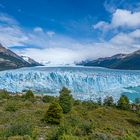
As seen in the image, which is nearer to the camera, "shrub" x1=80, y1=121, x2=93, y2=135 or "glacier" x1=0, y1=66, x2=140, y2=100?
"shrub" x1=80, y1=121, x2=93, y2=135

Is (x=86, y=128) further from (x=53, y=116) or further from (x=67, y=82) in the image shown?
(x=67, y=82)

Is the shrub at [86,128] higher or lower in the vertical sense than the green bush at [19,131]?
lower

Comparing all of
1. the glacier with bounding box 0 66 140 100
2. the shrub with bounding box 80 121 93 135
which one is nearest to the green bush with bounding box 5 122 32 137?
the shrub with bounding box 80 121 93 135

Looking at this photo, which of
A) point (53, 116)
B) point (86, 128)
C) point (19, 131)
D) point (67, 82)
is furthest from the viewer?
point (67, 82)

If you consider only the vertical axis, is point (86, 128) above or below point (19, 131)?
below

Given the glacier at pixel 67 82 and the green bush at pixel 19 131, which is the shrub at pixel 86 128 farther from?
the glacier at pixel 67 82

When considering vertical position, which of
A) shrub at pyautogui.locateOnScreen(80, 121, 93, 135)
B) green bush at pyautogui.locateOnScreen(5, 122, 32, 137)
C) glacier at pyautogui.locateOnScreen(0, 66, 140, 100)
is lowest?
glacier at pyautogui.locateOnScreen(0, 66, 140, 100)

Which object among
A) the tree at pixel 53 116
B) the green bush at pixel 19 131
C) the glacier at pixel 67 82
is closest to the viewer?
the green bush at pixel 19 131

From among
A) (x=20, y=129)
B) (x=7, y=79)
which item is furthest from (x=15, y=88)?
(x=20, y=129)

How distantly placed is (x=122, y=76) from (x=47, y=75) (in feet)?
76.5

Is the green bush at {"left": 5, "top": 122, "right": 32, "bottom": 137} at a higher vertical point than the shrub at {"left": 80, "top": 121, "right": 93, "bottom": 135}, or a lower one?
higher

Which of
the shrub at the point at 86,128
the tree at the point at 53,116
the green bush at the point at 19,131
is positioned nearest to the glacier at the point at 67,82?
the tree at the point at 53,116

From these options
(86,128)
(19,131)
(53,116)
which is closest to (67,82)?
(53,116)

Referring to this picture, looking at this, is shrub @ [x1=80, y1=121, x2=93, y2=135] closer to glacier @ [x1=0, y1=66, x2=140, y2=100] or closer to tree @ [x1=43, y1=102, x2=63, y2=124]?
tree @ [x1=43, y1=102, x2=63, y2=124]
